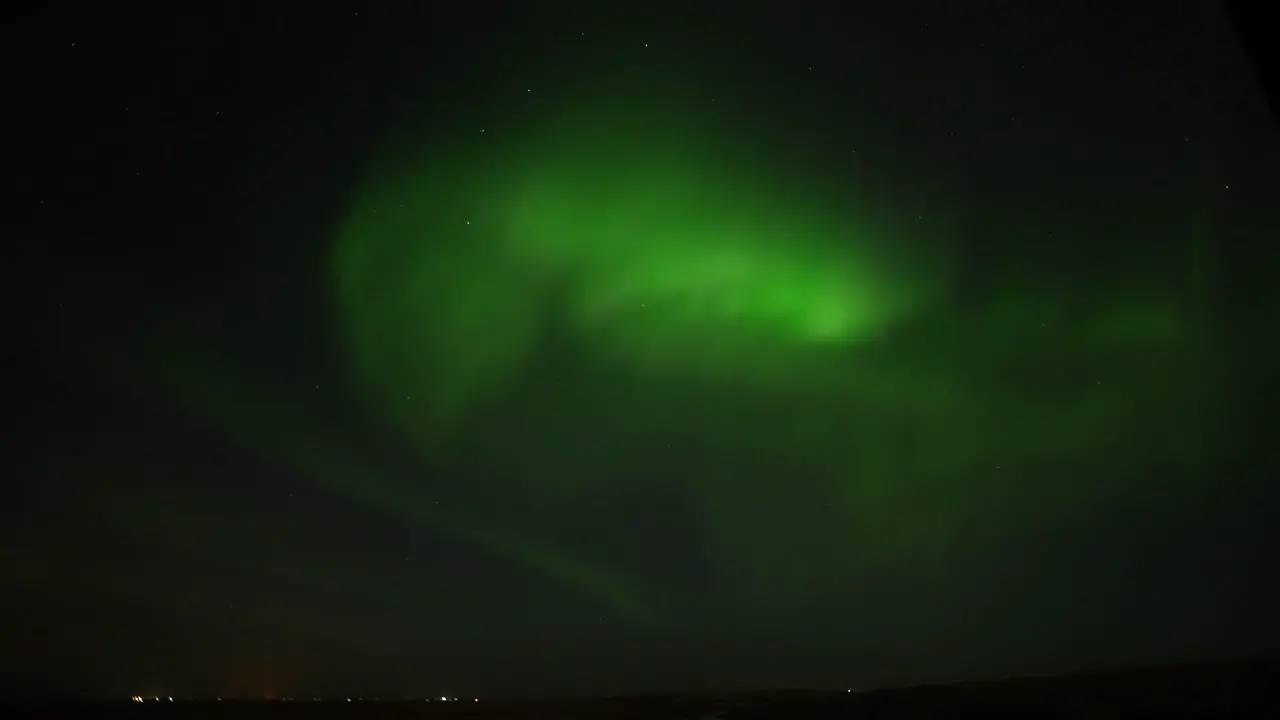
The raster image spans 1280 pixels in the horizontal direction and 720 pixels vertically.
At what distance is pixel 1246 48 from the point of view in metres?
6.16

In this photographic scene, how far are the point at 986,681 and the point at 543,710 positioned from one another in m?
6.86

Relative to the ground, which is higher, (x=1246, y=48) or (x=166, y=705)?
(x=1246, y=48)

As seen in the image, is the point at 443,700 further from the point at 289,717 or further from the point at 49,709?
the point at 49,709

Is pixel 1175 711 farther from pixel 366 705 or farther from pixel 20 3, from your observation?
pixel 20 3

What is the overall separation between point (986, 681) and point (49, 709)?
14499 millimetres

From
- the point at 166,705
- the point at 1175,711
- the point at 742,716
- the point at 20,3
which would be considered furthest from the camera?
the point at 166,705

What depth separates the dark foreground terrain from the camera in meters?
9.74

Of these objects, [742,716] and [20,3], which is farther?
[742,716]

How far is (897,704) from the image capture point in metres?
11.4

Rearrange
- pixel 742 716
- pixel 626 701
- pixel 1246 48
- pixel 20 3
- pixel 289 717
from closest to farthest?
pixel 1246 48
pixel 20 3
pixel 742 716
pixel 289 717
pixel 626 701

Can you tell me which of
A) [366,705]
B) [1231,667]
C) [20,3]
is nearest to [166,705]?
[366,705]

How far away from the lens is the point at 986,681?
13430 mm

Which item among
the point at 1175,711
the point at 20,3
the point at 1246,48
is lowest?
the point at 1175,711

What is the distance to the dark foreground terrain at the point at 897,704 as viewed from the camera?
32.0ft
